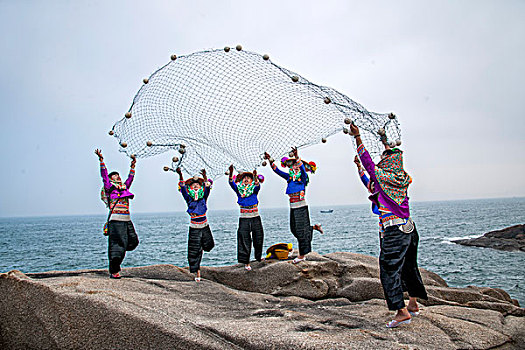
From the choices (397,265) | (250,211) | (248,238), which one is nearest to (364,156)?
(397,265)

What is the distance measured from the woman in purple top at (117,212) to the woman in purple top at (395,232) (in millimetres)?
5162

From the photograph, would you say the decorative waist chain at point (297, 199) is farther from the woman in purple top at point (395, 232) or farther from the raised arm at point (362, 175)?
the woman in purple top at point (395, 232)

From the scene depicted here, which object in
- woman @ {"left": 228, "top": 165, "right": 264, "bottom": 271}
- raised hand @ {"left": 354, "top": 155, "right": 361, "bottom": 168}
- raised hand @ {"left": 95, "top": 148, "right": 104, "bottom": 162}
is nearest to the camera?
raised hand @ {"left": 354, "top": 155, "right": 361, "bottom": 168}

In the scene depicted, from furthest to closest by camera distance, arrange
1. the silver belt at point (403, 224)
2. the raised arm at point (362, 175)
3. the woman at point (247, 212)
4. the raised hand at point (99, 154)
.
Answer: the woman at point (247, 212) → the raised hand at point (99, 154) → the raised arm at point (362, 175) → the silver belt at point (403, 224)

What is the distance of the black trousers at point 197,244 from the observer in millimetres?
8250

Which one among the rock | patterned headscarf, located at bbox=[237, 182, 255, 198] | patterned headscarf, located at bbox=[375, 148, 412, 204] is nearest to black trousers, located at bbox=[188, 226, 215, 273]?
patterned headscarf, located at bbox=[237, 182, 255, 198]

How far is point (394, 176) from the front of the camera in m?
5.16

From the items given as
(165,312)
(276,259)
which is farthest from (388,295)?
(276,259)

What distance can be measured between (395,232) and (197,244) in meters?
4.78

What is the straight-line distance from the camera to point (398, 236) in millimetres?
5047

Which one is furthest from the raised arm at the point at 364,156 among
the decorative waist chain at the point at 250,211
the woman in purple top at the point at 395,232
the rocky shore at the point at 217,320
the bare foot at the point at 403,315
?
the decorative waist chain at the point at 250,211

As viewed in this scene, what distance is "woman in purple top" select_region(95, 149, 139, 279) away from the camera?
301 inches

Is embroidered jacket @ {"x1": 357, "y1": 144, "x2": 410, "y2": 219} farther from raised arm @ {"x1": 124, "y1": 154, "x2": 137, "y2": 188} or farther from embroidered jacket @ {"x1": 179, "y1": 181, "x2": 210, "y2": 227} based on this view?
raised arm @ {"x1": 124, "y1": 154, "x2": 137, "y2": 188}

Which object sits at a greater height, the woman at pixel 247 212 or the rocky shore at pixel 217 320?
the woman at pixel 247 212
